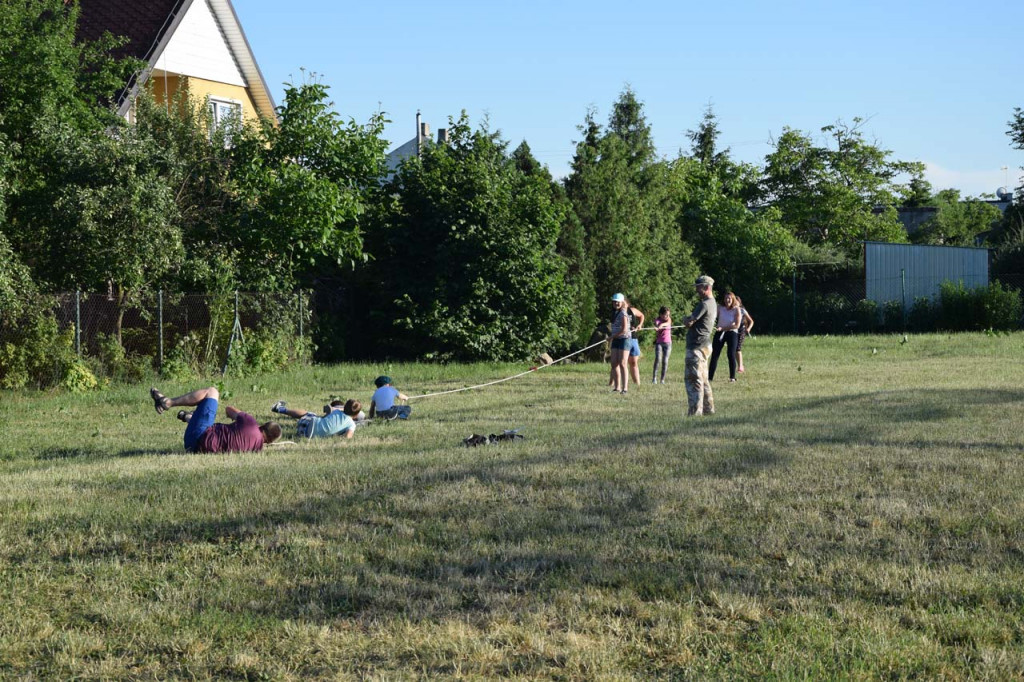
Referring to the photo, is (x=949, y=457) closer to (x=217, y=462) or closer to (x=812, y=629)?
(x=812, y=629)

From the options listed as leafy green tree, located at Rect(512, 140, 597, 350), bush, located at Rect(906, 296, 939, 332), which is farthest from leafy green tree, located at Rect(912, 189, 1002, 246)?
leafy green tree, located at Rect(512, 140, 597, 350)

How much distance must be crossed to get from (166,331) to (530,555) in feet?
50.5

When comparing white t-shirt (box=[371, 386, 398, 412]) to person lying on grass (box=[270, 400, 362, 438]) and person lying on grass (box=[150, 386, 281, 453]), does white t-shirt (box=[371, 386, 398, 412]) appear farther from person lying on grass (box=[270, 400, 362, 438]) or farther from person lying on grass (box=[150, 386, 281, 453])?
person lying on grass (box=[150, 386, 281, 453])

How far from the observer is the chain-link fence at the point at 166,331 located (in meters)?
17.9

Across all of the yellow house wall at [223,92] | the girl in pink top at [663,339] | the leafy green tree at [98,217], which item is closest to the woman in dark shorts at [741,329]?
the girl in pink top at [663,339]

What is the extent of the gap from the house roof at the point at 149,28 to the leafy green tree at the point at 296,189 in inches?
200

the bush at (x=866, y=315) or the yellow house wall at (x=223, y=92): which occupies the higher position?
the yellow house wall at (x=223, y=92)

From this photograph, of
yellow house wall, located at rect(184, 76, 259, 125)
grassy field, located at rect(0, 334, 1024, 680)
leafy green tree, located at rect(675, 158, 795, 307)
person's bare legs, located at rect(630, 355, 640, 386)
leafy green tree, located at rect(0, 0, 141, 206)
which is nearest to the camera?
grassy field, located at rect(0, 334, 1024, 680)

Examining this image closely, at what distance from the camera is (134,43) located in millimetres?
27438

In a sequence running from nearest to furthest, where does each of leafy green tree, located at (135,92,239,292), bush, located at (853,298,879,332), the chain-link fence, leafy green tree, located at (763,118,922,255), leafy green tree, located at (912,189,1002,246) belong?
the chain-link fence
leafy green tree, located at (135,92,239,292)
bush, located at (853,298,879,332)
leafy green tree, located at (763,118,922,255)
leafy green tree, located at (912,189,1002,246)

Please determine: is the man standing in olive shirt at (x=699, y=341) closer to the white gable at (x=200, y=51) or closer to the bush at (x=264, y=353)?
the bush at (x=264, y=353)

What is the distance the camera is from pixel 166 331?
20.2 metres

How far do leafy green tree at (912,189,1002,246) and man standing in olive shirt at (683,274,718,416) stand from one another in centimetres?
6964

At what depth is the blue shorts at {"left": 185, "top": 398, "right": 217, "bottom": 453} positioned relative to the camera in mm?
10945
